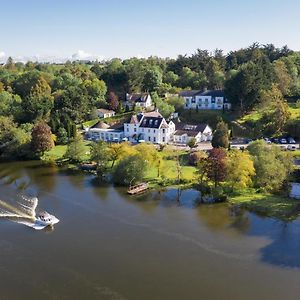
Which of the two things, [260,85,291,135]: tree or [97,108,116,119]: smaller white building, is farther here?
[97,108,116,119]: smaller white building

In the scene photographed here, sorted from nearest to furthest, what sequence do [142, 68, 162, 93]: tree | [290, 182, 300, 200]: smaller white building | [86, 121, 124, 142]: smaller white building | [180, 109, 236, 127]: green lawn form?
[290, 182, 300, 200]: smaller white building
[86, 121, 124, 142]: smaller white building
[180, 109, 236, 127]: green lawn
[142, 68, 162, 93]: tree

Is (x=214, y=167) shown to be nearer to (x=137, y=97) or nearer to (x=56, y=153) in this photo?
(x=56, y=153)

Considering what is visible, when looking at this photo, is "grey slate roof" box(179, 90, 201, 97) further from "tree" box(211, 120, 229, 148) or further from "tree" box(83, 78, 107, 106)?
"tree" box(211, 120, 229, 148)

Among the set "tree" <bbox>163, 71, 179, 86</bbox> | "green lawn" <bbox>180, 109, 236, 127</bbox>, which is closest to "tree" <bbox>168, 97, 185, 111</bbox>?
"green lawn" <bbox>180, 109, 236, 127</bbox>

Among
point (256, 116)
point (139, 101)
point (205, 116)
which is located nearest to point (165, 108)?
point (205, 116)

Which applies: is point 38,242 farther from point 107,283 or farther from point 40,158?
point 40,158

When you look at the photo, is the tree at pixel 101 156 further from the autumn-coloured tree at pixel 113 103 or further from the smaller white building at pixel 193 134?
the autumn-coloured tree at pixel 113 103

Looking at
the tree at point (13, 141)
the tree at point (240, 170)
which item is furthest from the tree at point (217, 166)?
the tree at point (13, 141)
